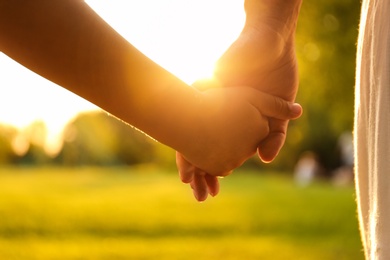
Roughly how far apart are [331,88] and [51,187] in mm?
16287

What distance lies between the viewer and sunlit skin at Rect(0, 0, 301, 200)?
6.19ft

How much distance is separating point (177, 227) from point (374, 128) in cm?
1364

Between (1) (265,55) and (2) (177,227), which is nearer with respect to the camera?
(1) (265,55)

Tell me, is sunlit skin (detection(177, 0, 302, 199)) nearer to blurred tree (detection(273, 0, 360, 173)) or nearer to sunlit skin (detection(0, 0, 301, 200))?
sunlit skin (detection(0, 0, 301, 200))

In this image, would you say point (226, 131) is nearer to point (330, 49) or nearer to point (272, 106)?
point (272, 106)

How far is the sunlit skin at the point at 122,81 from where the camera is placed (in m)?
1.89

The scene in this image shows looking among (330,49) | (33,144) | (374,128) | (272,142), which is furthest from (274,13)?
(33,144)

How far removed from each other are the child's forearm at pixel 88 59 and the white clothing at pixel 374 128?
1.53 feet

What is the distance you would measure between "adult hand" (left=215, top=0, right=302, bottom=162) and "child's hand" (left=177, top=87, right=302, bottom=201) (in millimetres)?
65

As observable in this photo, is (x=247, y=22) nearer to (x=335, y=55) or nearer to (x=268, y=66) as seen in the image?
(x=268, y=66)

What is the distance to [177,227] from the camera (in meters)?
15.4

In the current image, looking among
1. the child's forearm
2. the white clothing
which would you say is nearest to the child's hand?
the child's forearm

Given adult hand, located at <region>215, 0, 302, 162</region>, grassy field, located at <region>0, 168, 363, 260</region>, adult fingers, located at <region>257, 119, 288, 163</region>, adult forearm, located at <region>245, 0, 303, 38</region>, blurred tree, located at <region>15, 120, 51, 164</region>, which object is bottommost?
adult fingers, located at <region>257, 119, 288, 163</region>

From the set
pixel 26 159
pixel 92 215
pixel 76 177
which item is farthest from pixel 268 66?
pixel 26 159
